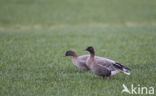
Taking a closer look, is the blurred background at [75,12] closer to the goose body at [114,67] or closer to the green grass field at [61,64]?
the green grass field at [61,64]

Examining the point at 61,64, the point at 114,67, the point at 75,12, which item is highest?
the point at 114,67

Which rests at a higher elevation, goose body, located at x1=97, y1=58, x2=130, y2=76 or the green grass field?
goose body, located at x1=97, y1=58, x2=130, y2=76

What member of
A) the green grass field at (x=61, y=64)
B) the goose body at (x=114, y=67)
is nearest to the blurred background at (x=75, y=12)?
the green grass field at (x=61, y=64)

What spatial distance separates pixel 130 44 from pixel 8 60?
7.93m

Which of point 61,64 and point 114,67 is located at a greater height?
point 114,67

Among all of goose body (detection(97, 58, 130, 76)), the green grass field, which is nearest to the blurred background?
Result: the green grass field

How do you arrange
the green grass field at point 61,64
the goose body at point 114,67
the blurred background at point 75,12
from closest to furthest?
the green grass field at point 61,64, the goose body at point 114,67, the blurred background at point 75,12

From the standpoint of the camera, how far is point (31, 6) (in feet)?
122

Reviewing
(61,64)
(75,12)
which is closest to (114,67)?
(61,64)

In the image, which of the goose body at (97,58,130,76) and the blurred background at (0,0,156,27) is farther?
the blurred background at (0,0,156,27)

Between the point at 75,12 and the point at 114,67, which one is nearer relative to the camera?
the point at 114,67

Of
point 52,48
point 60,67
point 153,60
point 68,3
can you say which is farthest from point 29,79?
point 68,3

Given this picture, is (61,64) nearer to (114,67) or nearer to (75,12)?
(114,67)

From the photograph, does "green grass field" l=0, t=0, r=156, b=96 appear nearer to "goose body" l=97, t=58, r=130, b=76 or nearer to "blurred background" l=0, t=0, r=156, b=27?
"goose body" l=97, t=58, r=130, b=76
